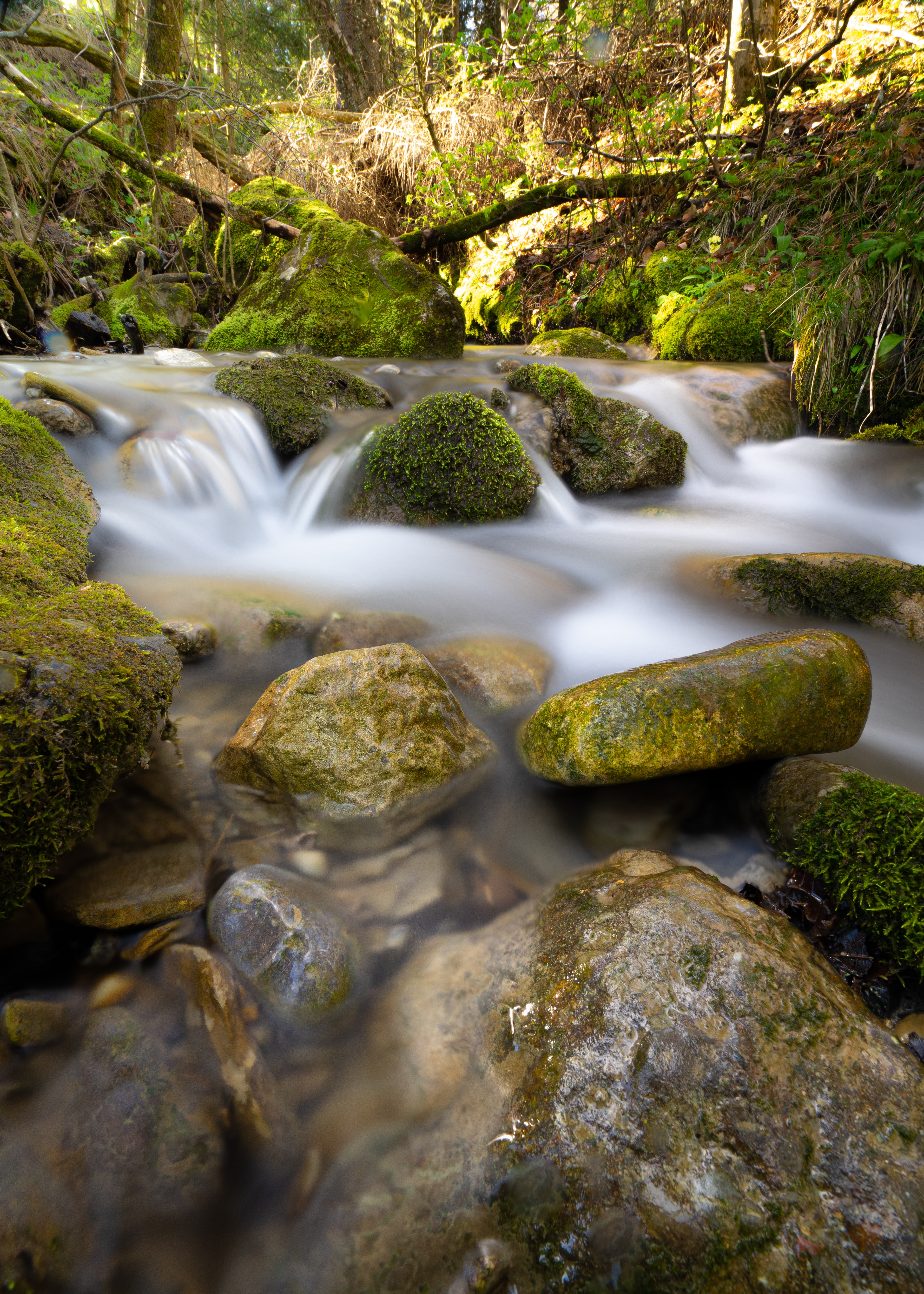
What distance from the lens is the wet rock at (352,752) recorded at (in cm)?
215

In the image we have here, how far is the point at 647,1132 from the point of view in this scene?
1.26 metres

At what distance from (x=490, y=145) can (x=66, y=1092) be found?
37.7 ft

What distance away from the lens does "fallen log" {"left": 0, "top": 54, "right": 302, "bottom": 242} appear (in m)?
5.41

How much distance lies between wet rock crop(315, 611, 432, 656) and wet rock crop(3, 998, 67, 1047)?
1.71 metres

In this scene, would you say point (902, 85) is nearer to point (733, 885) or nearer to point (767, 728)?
point (767, 728)

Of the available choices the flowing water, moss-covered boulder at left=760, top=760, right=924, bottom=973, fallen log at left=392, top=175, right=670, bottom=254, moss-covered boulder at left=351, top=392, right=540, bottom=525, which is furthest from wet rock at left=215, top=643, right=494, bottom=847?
fallen log at left=392, top=175, right=670, bottom=254

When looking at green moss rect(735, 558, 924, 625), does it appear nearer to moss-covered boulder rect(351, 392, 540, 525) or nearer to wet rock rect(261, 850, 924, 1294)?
moss-covered boulder rect(351, 392, 540, 525)

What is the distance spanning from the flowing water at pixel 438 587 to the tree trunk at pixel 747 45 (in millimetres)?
4806

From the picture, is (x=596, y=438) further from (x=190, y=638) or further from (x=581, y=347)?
(x=190, y=638)

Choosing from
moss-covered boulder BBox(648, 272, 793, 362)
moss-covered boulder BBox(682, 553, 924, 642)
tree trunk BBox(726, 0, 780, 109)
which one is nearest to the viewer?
moss-covered boulder BBox(682, 553, 924, 642)

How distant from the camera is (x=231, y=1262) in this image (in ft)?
4.02

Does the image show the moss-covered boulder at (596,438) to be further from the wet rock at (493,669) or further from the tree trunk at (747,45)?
the tree trunk at (747,45)

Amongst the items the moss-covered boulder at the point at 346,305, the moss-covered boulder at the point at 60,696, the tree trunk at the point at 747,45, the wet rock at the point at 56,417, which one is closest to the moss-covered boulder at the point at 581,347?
the moss-covered boulder at the point at 346,305

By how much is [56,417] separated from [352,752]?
3904 millimetres
